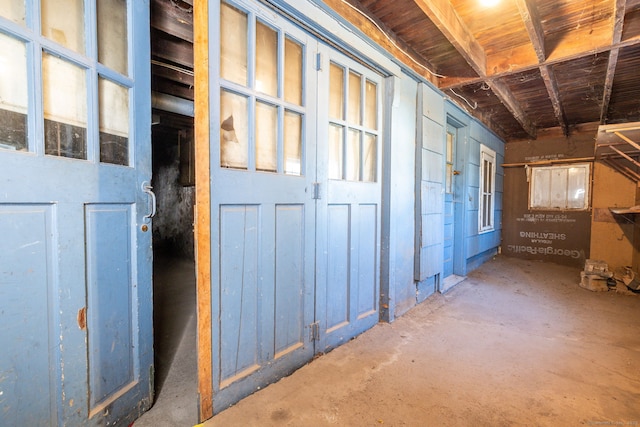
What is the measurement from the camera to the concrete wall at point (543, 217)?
17.5 feet

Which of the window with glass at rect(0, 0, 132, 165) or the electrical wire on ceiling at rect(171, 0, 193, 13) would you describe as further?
the electrical wire on ceiling at rect(171, 0, 193, 13)

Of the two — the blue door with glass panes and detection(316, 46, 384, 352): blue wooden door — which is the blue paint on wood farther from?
detection(316, 46, 384, 352): blue wooden door

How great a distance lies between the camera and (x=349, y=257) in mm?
2357

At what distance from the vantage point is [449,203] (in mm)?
4168

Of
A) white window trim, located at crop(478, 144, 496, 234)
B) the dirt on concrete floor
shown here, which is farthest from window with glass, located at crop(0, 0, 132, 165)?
white window trim, located at crop(478, 144, 496, 234)

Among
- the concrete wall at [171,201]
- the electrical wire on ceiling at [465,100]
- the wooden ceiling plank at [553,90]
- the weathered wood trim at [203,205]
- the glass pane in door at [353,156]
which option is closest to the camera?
the weathered wood trim at [203,205]

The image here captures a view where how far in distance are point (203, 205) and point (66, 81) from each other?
719 mm

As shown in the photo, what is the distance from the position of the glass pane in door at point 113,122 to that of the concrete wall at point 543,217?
6.67 metres

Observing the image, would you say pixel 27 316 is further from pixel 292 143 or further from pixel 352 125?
pixel 352 125

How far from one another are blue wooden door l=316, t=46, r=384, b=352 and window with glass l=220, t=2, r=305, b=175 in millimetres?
206

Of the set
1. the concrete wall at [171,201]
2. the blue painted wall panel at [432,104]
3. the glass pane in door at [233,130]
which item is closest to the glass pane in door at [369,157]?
the blue painted wall panel at [432,104]

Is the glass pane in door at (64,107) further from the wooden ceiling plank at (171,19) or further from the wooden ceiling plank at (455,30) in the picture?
the wooden ceiling plank at (455,30)

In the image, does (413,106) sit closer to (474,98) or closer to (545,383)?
(474,98)

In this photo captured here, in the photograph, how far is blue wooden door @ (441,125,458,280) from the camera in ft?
13.5
